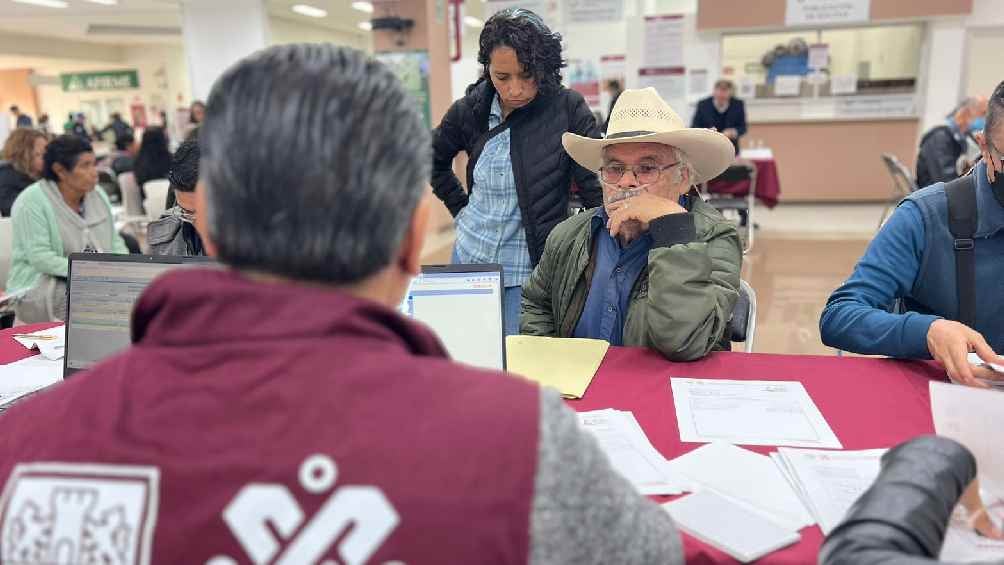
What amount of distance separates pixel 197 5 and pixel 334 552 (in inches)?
400

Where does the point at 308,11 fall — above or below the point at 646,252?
above

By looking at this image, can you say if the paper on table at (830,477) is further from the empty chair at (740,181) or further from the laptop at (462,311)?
the empty chair at (740,181)

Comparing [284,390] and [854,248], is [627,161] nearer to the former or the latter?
[284,390]

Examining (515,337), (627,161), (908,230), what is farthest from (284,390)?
(908,230)

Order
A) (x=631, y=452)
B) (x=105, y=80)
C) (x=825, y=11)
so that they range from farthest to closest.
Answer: (x=105, y=80) → (x=825, y=11) → (x=631, y=452)

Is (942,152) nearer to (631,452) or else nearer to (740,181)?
(740,181)

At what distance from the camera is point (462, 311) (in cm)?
142

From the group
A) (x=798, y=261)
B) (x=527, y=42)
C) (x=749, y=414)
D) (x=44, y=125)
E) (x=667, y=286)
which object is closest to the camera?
(x=749, y=414)

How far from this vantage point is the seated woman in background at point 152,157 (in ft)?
20.7

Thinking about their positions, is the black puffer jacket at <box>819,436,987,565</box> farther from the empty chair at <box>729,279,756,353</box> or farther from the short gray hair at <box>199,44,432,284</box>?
the empty chair at <box>729,279,756,353</box>

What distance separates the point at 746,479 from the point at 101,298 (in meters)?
1.36

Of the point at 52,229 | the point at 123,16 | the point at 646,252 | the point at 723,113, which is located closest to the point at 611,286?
the point at 646,252

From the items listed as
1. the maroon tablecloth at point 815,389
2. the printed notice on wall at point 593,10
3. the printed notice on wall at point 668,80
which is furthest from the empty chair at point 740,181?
the maroon tablecloth at point 815,389

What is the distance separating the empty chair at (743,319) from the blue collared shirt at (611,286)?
0.91 ft
